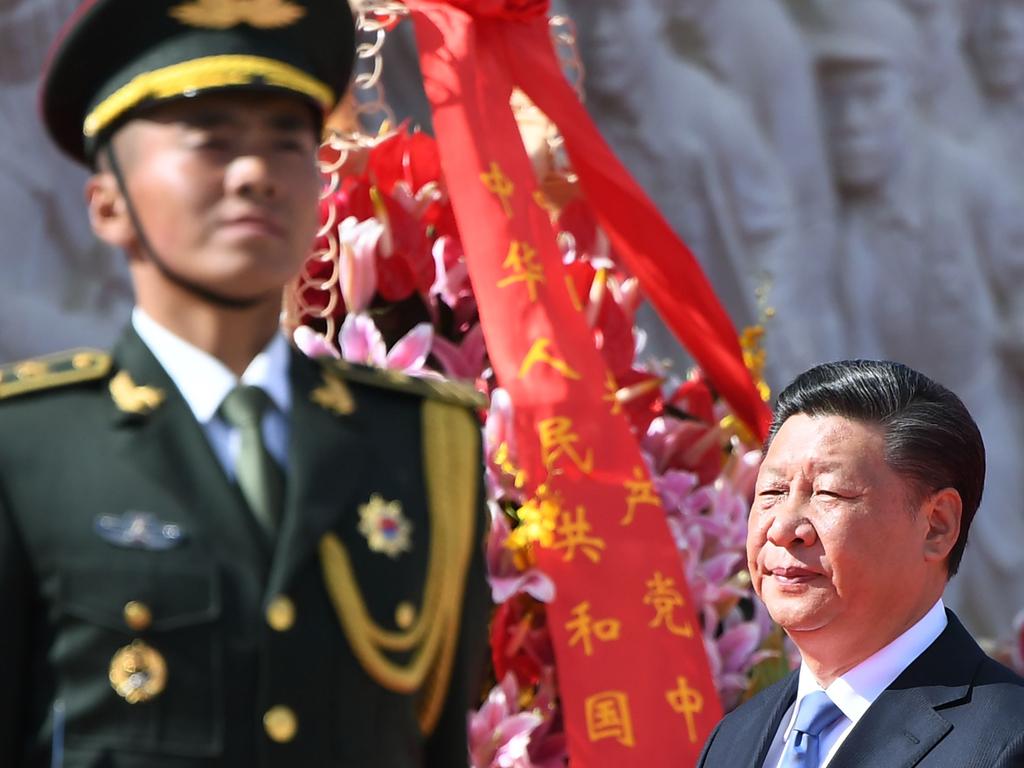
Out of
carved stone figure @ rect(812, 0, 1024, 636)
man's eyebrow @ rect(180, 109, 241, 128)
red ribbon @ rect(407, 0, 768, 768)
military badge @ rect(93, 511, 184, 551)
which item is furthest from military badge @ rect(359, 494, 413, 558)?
carved stone figure @ rect(812, 0, 1024, 636)

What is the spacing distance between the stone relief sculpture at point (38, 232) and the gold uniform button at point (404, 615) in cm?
221

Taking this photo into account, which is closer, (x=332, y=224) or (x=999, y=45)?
(x=332, y=224)

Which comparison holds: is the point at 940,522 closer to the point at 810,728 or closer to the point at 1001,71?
the point at 810,728

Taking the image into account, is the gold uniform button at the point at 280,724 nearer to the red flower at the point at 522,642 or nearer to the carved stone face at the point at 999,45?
the red flower at the point at 522,642

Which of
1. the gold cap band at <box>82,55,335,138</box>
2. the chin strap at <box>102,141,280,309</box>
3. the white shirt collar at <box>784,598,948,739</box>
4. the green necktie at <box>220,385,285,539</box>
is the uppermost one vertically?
the gold cap band at <box>82,55,335,138</box>

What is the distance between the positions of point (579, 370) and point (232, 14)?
838 millimetres

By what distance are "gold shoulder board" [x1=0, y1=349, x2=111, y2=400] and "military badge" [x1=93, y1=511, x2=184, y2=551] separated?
9 centimetres

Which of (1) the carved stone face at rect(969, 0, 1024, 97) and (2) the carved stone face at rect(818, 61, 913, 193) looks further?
(1) the carved stone face at rect(969, 0, 1024, 97)

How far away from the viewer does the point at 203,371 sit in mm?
910

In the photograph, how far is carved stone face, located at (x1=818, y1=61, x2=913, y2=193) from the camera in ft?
15.9

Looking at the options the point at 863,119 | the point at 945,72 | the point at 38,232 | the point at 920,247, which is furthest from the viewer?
the point at 945,72

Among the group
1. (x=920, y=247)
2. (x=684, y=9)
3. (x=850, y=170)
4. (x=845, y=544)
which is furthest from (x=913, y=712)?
(x=920, y=247)

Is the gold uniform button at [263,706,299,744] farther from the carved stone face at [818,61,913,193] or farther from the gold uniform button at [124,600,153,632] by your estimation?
the carved stone face at [818,61,913,193]

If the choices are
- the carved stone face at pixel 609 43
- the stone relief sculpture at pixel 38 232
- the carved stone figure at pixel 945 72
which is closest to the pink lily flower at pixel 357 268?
the stone relief sculpture at pixel 38 232
